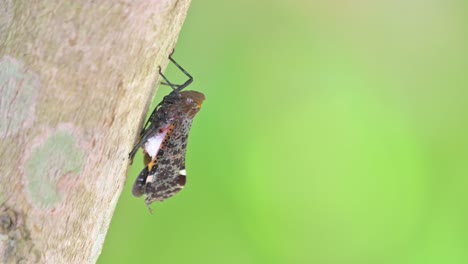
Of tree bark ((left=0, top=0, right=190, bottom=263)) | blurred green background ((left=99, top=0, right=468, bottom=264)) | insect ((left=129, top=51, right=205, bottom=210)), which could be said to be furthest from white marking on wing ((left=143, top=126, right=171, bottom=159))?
blurred green background ((left=99, top=0, right=468, bottom=264))

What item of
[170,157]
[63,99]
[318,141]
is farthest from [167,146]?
[318,141]

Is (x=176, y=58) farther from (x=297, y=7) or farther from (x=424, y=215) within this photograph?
(x=424, y=215)

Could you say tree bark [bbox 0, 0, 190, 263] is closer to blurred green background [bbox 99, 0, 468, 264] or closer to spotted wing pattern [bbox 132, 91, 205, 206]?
spotted wing pattern [bbox 132, 91, 205, 206]

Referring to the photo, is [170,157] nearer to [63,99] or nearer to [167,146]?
[167,146]

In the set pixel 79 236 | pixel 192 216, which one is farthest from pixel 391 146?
pixel 79 236

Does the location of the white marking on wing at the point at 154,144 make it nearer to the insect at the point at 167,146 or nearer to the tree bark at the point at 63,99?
the insect at the point at 167,146

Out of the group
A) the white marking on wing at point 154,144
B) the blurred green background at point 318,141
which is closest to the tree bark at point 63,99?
→ the white marking on wing at point 154,144
